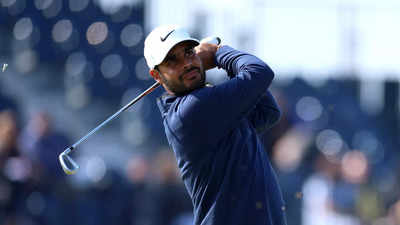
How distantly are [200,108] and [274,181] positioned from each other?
0.47 metres

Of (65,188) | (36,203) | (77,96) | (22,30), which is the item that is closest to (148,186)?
(65,188)

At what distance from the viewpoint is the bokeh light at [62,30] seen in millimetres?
9484

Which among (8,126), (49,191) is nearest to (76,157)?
(49,191)

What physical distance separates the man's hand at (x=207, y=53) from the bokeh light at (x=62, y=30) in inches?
246

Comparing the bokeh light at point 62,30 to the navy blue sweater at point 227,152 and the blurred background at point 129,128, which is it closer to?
the blurred background at point 129,128

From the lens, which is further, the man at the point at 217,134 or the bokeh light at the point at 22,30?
the bokeh light at the point at 22,30

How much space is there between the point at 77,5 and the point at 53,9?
0.45 metres

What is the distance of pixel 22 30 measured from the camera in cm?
921

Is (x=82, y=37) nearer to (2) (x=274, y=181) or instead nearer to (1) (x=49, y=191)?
(1) (x=49, y=191)

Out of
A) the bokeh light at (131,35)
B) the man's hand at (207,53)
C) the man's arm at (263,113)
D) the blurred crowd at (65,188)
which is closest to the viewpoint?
the man's hand at (207,53)

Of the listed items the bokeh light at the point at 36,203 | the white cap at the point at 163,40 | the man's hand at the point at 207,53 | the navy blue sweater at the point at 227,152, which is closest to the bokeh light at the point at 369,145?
the bokeh light at the point at 36,203

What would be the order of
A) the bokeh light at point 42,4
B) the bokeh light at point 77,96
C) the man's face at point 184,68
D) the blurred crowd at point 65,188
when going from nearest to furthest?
the man's face at point 184,68, the blurred crowd at point 65,188, the bokeh light at point 77,96, the bokeh light at point 42,4

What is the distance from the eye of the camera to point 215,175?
3195 mm

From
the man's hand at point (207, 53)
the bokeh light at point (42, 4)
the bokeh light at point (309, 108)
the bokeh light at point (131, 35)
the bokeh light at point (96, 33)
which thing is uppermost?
the man's hand at point (207, 53)
